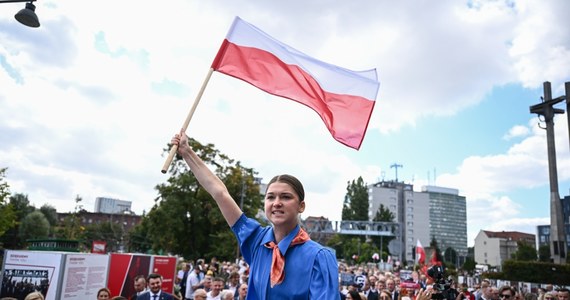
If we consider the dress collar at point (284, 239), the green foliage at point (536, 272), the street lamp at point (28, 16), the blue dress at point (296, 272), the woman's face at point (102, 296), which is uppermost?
the street lamp at point (28, 16)

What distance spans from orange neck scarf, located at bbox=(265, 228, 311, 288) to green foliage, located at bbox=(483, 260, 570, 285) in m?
24.4

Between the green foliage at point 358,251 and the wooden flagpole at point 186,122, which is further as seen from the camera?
the green foliage at point 358,251

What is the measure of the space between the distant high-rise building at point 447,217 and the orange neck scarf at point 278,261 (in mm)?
176666

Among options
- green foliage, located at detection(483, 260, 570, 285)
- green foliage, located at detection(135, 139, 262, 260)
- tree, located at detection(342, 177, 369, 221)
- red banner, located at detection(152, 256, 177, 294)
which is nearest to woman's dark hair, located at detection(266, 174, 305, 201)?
red banner, located at detection(152, 256, 177, 294)

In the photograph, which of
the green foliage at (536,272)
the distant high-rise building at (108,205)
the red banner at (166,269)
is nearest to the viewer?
the red banner at (166,269)

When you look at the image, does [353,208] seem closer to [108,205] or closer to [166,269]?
[166,269]

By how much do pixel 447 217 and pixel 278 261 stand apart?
188 m

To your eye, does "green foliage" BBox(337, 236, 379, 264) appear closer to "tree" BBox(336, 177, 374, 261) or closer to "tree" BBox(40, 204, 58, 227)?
"tree" BBox(336, 177, 374, 261)

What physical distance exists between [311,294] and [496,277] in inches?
1102

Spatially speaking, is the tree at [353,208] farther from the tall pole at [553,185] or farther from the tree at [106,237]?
the tall pole at [553,185]

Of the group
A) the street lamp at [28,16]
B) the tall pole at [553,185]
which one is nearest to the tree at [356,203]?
the tall pole at [553,185]

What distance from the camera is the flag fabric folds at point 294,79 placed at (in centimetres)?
534

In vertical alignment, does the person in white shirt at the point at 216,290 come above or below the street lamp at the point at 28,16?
below

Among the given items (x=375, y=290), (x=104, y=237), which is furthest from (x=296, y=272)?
(x=104, y=237)
